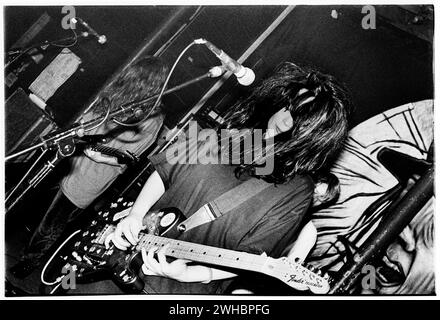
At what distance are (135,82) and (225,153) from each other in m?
0.57

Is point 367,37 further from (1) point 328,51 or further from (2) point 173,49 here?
(2) point 173,49

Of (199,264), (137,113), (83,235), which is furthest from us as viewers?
(83,235)

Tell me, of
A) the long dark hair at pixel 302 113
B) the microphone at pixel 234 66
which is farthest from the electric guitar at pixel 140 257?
the microphone at pixel 234 66

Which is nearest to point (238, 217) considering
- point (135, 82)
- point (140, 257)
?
point (140, 257)

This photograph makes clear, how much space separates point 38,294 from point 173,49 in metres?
1.36

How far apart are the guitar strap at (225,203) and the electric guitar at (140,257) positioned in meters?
0.05

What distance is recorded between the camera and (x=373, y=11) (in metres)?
2.29

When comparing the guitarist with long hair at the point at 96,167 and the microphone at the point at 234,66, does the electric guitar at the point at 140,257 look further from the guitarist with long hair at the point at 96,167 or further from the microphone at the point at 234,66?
the microphone at the point at 234,66

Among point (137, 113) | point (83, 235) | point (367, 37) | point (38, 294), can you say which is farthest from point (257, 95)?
point (38, 294)

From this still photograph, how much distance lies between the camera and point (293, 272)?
2.05 meters

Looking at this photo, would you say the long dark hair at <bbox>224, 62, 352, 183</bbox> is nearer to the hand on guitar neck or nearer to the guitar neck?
the guitar neck

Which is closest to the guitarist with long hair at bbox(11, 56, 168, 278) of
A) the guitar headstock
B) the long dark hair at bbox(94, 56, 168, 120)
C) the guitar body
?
the long dark hair at bbox(94, 56, 168, 120)

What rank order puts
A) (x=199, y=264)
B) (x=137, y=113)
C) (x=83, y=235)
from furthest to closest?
(x=83, y=235), (x=199, y=264), (x=137, y=113)

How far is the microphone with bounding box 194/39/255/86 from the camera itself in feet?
6.22
